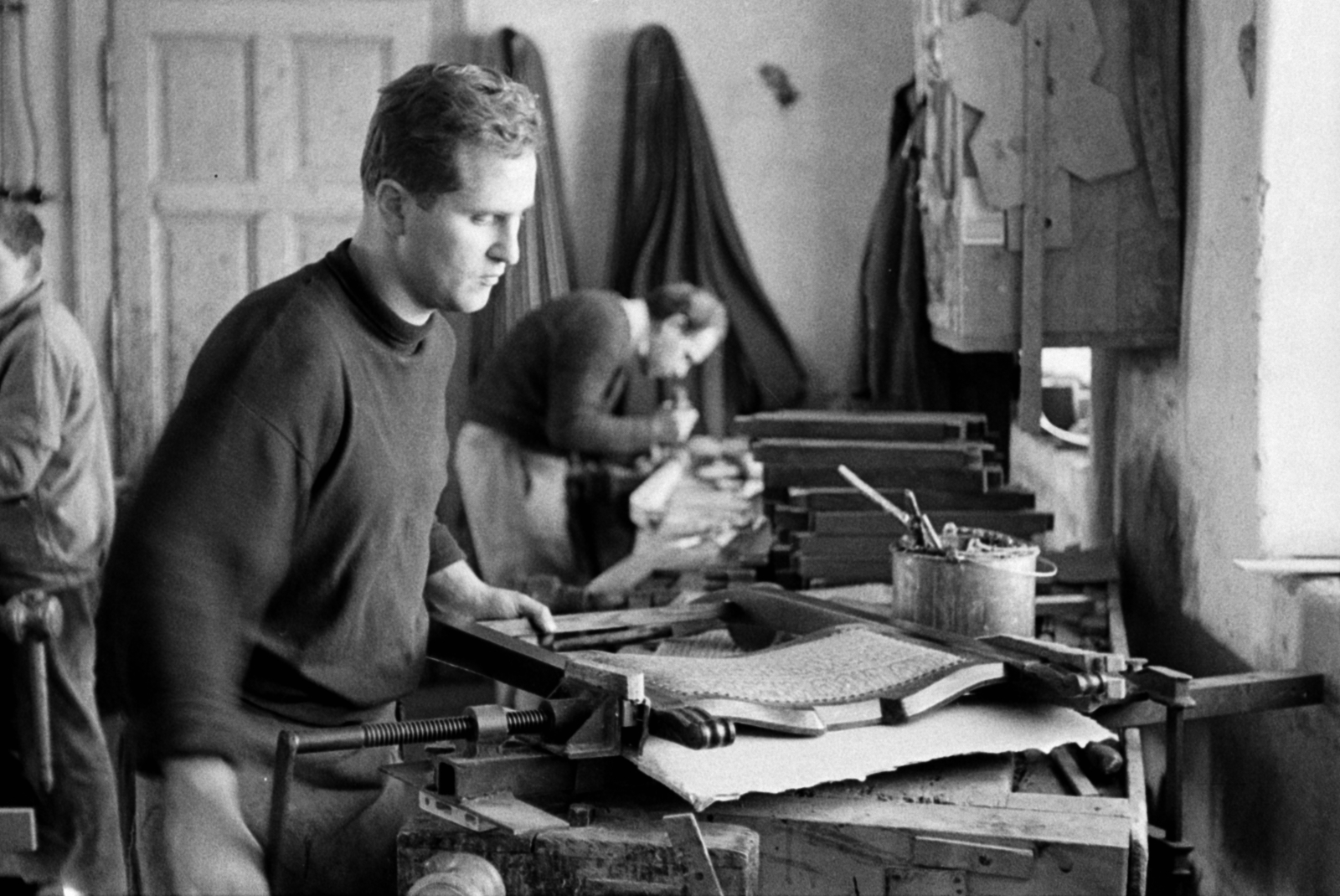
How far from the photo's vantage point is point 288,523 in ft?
5.43

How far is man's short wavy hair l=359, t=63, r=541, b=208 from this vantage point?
176cm

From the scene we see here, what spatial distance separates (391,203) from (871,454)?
5.37 feet

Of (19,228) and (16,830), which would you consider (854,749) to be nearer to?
(16,830)

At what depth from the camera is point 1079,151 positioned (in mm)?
2750

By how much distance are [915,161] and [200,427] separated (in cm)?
307

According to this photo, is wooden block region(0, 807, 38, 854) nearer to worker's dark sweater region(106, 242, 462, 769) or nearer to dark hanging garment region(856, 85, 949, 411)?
worker's dark sweater region(106, 242, 462, 769)

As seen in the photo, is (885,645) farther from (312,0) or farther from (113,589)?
(312,0)

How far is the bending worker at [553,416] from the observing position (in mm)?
4699

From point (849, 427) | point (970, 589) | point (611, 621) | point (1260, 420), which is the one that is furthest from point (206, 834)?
point (849, 427)

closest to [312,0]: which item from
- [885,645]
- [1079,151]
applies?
[1079,151]

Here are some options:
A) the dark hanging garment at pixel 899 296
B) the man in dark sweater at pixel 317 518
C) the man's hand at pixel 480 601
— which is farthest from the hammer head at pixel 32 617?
the dark hanging garment at pixel 899 296

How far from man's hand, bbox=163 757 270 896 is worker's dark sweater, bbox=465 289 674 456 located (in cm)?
320

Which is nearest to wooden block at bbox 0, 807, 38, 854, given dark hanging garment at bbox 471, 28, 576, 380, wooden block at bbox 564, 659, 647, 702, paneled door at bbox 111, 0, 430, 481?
wooden block at bbox 564, 659, 647, 702

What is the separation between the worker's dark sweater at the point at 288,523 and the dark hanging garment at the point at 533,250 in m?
3.27
